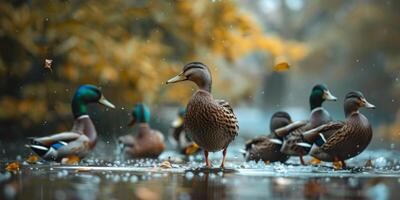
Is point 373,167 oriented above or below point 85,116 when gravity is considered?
below

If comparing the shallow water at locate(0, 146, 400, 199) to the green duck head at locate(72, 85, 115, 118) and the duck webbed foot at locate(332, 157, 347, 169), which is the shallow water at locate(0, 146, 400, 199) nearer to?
the duck webbed foot at locate(332, 157, 347, 169)

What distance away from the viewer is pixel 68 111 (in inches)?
597

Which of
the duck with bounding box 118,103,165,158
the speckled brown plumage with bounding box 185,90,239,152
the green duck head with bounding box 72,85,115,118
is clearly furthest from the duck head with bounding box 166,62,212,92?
the duck with bounding box 118,103,165,158

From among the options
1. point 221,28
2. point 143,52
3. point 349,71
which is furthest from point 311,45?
point 143,52

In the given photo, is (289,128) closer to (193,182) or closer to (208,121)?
(208,121)

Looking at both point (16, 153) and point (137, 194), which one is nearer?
point (137, 194)

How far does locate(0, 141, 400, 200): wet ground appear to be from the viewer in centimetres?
654

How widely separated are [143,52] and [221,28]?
2.73 metres

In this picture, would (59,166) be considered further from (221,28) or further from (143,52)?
(221,28)

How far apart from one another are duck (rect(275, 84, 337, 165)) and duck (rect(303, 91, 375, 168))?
305mm

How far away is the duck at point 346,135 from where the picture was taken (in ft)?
30.1

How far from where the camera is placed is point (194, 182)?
7539 millimetres

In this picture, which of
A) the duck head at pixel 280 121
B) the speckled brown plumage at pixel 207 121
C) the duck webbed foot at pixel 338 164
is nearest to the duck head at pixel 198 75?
the speckled brown plumage at pixel 207 121

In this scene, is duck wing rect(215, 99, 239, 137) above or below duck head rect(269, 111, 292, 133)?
below
